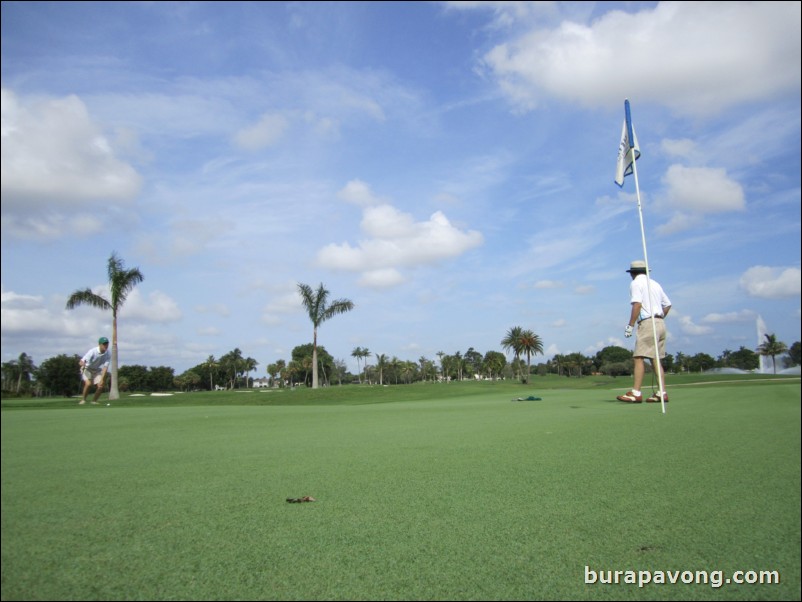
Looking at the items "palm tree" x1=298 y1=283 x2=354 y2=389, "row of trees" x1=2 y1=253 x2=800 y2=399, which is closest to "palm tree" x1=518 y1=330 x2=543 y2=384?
"row of trees" x1=2 y1=253 x2=800 y2=399

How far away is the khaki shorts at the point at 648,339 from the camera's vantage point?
6516mm

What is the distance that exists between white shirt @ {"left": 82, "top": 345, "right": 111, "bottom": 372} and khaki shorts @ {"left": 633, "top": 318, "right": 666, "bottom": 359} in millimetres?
11069

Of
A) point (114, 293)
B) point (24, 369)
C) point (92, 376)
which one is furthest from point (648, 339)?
point (114, 293)

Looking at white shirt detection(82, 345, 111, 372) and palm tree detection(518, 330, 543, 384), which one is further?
palm tree detection(518, 330, 543, 384)

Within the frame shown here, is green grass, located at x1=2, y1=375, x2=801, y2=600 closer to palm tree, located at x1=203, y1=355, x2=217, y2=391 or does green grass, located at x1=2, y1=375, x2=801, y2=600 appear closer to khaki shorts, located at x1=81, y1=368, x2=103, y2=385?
khaki shorts, located at x1=81, y1=368, x2=103, y2=385

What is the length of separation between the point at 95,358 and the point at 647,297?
1188 cm

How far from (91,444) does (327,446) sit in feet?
9.31

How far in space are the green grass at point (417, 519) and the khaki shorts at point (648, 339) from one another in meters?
1.91

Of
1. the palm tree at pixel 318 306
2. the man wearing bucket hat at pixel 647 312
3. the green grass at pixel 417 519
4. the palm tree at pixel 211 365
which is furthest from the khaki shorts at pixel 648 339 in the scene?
the palm tree at pixel 211 365

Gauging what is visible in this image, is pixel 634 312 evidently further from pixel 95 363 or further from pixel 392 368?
pixel 392 368

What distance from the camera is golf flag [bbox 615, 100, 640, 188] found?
270 inches

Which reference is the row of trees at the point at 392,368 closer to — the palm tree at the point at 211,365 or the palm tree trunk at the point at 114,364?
the palm tree at the point at 211,365

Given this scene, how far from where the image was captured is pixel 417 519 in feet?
8.25

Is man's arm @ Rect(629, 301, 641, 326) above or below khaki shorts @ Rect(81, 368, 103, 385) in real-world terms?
above
